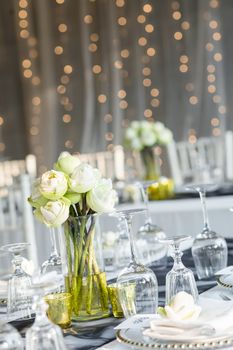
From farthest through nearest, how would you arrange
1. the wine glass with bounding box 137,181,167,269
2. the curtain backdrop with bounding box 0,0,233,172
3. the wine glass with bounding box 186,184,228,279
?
the curtain backdrop with bounding box 0,0,233,172 → the wine glass with bounding box 137,181,167,269 → the wine glass with bounding box 186,184,228,279

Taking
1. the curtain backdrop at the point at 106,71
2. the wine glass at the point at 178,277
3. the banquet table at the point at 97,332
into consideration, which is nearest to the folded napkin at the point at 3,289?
the banquet table at the point at 97,332

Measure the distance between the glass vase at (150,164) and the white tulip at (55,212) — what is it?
2.76 m

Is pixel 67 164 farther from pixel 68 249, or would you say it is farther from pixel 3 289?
pixel 3 289

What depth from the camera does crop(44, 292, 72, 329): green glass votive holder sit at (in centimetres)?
168

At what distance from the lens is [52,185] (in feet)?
5.54

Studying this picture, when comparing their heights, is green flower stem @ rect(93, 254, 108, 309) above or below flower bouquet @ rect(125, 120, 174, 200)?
below

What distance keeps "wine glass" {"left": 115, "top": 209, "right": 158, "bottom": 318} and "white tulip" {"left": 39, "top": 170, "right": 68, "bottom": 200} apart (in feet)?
0.76

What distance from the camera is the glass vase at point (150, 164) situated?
4457 mm

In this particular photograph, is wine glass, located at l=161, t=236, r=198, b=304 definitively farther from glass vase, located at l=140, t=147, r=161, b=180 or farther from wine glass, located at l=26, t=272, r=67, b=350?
glass vase, located at l=140, t=147, r=161, b=180

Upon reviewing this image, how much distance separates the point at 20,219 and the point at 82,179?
2449 mm

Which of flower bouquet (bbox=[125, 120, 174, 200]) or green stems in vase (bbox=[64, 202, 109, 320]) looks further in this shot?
flower bouquet (bbox=[125, 120, 174, 200])

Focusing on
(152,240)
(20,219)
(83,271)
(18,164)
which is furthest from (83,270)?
(18,164)

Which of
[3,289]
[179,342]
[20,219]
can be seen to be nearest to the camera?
[179,342]

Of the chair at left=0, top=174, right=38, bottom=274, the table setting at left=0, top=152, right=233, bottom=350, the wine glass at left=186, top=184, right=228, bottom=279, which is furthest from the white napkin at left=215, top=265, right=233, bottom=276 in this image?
the chair at left=0, top=174, right=38, bottom=274
